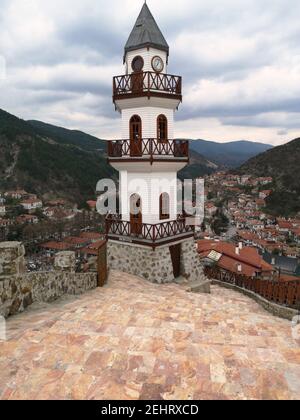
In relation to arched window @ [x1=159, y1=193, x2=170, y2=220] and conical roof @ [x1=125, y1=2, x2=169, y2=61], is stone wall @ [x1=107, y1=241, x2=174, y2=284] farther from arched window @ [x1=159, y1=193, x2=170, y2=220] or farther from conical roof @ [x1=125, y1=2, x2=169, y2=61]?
conical roof @ [x1=125, y1=2, x2=169, y2=61]

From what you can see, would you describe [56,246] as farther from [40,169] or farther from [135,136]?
[135,136]

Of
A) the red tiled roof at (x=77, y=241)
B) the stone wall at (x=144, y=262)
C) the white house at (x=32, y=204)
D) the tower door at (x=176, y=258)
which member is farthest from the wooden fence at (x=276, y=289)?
the white house at (x=32, y=204)

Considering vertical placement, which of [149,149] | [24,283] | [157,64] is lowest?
[24,283]

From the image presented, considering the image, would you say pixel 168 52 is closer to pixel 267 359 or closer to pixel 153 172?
pixel 153 172

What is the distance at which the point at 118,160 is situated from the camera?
49.0 feet

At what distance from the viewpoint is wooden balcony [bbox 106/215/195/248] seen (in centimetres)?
1407

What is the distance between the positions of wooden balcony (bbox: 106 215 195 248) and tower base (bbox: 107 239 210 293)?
26 centimetres

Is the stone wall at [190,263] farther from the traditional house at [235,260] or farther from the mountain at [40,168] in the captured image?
the mountain at [40,168]

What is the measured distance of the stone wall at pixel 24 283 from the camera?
7.94 metres

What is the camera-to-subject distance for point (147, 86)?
14.2m

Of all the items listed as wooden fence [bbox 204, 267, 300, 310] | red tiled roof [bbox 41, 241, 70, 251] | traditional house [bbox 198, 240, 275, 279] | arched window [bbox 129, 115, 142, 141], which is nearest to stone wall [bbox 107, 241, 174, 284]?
wooden fence [bbox 204, 267, 300, 310]

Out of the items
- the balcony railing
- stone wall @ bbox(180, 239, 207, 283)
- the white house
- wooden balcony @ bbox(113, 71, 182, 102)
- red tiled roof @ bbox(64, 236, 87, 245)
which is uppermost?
wooden balcony @ bbox(113, 71, 182, 102)

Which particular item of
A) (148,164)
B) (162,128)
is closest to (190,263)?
(148,164)

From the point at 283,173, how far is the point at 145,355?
438ft
